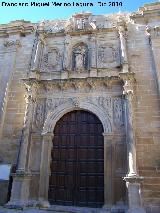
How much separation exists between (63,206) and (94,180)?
1.24m

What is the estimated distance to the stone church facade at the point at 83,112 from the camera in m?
7.92

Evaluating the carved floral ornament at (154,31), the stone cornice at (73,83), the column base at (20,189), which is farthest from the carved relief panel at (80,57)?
the column base at (20,189)

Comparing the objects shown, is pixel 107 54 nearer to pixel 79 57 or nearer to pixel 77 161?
pixel 79 57

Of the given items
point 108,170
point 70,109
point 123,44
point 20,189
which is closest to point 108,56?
point 123,44

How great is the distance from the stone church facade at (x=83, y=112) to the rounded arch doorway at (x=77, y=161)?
31mm

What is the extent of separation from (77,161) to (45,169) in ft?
3.51

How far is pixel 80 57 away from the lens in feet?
33.7

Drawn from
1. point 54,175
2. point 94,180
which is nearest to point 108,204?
point 94,180

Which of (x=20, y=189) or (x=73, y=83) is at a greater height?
(x=73, y=83)

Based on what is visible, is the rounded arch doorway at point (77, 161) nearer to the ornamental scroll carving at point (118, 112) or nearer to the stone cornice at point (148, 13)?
the ornamental scroll carving at point (118, 112)

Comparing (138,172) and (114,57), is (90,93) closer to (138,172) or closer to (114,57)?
(114,57)

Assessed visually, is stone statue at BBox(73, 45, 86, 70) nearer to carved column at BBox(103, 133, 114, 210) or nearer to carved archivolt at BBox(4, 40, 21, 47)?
carved archivolt at BBox(4, 40, 21, 47)

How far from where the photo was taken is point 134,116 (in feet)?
28.2

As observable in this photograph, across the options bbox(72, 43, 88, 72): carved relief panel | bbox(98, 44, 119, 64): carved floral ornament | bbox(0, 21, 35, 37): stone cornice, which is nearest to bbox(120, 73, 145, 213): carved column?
bbox(98, 44, 119, 64): carved floral ornament
